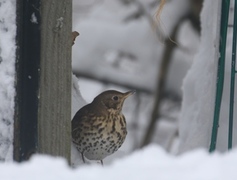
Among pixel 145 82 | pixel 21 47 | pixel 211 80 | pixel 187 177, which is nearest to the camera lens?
pixel 187 177

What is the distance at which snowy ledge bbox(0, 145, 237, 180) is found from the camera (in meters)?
1.37

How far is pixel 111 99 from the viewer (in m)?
2.80

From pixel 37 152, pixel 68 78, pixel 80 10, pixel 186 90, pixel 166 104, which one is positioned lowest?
pixel 166 104

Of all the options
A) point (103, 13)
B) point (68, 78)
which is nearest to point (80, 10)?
point (103, 13)

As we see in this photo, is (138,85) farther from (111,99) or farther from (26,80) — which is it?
(26,80)

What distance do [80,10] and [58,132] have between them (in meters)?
4.77

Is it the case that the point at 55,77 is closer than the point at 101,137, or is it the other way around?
the point at 55,77

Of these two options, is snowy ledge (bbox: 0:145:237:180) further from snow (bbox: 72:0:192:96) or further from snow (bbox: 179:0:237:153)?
snow (bbox: 72:0:192:96)

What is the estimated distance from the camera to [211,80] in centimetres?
281

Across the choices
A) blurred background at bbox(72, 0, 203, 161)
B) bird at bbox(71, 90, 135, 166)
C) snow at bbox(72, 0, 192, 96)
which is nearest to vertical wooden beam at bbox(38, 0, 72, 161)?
bird at bbox(71, 90, 135, 166)

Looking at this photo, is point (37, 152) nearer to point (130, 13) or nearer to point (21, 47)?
point (21, 47)

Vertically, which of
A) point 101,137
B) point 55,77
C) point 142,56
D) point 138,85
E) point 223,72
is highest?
point 55,77

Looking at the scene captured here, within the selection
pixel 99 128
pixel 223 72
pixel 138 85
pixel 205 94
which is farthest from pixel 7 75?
pixel 138 85

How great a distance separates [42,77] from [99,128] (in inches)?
24.1
